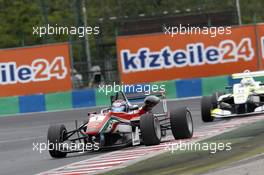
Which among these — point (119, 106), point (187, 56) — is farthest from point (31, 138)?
point (187, 56)

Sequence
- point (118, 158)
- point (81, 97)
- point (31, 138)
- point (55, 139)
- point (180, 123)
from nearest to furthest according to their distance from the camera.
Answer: point (118, 158) → point (55, 139) → point (180, 123) → point (31, 138) → point (81, 97)

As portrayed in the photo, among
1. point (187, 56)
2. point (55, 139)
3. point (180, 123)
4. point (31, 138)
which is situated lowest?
point (31, 138)

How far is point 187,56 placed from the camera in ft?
90.6

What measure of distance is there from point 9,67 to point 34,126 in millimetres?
5549

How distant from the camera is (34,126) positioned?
22328 millimetres

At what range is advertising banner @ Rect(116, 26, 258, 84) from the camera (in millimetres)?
27391

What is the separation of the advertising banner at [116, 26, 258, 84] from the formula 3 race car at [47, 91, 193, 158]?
1246 centimetres

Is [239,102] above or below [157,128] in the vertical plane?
above

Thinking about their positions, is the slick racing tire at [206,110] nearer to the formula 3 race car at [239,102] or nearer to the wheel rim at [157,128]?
the formula 3 race car at [239,102]

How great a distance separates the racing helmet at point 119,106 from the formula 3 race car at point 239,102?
14.2ft

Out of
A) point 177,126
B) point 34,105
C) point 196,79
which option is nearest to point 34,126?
point 34,105

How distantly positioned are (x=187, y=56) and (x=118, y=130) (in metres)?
13.4

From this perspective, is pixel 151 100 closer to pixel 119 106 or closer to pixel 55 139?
pixel 119 106

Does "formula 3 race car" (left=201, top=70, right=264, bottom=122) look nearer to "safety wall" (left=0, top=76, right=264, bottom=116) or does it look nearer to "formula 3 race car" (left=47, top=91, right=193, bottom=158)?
"formula 3 race car" (left=47, top=91, right=193, bottom=158)
